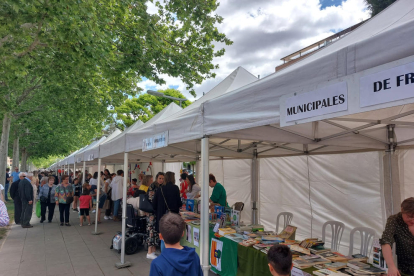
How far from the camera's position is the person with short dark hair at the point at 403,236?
8.46 ft

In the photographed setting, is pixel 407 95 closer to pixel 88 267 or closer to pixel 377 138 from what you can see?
pixel 377 138

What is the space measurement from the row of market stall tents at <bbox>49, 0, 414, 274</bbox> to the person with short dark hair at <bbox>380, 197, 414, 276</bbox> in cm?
92

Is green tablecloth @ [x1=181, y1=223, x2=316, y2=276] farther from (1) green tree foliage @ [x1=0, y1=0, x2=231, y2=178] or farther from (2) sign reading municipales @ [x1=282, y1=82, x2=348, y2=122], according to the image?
(1) green tree foliage @ [x1=0, y1=0, x2=231, y2=178]

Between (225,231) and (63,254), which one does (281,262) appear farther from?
(63,254)

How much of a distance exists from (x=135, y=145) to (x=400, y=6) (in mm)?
4515

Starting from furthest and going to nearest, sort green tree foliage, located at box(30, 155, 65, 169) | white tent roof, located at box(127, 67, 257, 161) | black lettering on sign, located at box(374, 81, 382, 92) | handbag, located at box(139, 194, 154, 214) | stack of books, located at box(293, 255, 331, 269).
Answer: green tree foliage, located at box(30, 155, 65, 169), handbag, located at box(139, 194, 154, 214), white tent roof, located at box(127, 67, 257, 161), stack of books, located at box(293, 255, 331, 269), black lettering on sign, located at box(374, 81, 382, 92)

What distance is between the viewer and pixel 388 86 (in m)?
1.53

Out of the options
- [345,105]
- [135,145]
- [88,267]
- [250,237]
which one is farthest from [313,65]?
[88,267]

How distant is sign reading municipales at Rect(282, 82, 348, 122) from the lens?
180 cm

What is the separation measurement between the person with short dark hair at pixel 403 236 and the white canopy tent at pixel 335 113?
36.1 inches

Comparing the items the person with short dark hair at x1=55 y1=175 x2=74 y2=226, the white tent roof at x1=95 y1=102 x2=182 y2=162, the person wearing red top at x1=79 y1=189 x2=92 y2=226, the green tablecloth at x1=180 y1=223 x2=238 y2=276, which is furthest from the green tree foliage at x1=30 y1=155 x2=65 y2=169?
the green tablecloth at x1=180 y1=223 x2=238 y2=276

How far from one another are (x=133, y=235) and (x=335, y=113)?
5.81 metres

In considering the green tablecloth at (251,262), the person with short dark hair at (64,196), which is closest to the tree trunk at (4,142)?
the person with short dark hair at (64,196)

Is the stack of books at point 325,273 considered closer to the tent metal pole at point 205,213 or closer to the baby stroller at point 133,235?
the tent metal pole at point 205,213
